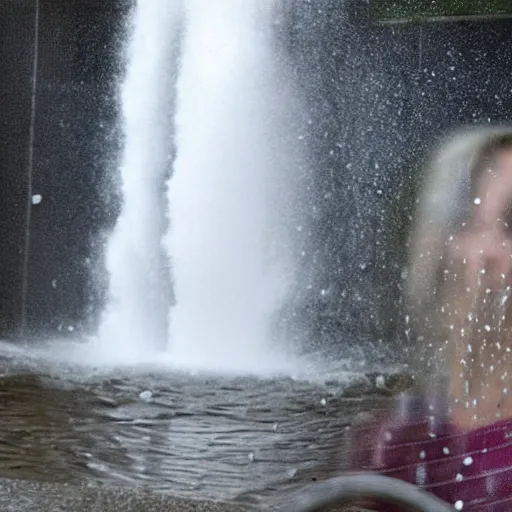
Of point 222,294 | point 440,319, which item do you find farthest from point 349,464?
point 222,294

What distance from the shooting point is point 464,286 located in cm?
591

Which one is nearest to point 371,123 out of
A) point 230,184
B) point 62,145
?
point 230,184

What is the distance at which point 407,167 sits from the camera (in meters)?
6.21

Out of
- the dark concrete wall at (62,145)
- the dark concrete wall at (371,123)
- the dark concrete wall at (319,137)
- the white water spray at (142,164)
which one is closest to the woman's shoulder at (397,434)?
the dark concrete wall at (371,123)

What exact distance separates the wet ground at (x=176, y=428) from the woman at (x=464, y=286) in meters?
0.31

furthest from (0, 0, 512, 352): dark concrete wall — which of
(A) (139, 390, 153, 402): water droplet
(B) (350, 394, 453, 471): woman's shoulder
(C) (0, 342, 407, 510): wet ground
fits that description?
(A) (139, 390, 153, 402): water droplet

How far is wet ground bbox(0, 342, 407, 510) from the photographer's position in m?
3.64

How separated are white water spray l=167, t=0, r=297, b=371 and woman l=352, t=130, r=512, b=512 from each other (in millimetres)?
977

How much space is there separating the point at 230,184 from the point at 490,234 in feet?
5.92

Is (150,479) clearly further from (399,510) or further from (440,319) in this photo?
(440,319)

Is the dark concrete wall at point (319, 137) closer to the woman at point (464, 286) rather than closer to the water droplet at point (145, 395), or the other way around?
the woman at point (464, 286)

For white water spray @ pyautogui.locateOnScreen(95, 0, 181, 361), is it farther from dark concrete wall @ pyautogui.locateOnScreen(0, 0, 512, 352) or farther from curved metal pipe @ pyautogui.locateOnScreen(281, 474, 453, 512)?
curved metal pipe @ pyautogui.locateOnScreen(281, 474, 453, 512)

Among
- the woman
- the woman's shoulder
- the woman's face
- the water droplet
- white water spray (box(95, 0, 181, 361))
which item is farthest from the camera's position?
white water spray (box(95, 0, 181, 361))

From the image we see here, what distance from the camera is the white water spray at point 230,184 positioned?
21.1 ft
